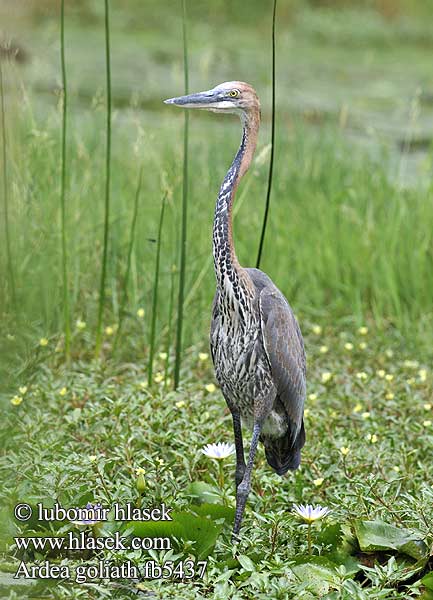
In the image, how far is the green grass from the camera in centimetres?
273

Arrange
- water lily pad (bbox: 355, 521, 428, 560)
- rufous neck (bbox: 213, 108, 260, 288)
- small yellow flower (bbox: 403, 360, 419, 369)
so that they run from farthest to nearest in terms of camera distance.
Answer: small yellow flower (bbox: 403, 360, 419, 369) → rufous neck (bbox: 213, 108, 260, 288) → water lily pad (bbox: 355, 521, 428, 560)

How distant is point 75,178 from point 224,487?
2513mm

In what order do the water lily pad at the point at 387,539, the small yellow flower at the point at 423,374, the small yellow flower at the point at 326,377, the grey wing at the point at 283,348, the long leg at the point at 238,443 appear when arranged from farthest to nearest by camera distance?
the small yellow flower at the point at 423,374 → the small yellow flower at the point at 326,377 → the long leg at the point at 238,443 → the grey wing at the point at 283,348 → the water lily pad at the point at 387,539

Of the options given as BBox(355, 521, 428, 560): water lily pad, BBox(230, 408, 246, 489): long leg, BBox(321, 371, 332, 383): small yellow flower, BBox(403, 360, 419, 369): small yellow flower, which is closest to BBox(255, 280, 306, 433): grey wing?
BBox(230, 408, 246, 489): long leg

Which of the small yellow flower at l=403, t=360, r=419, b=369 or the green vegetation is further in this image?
the small yellow flower at l=403, t=360, r=419, b=369

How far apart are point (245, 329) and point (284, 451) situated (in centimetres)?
48

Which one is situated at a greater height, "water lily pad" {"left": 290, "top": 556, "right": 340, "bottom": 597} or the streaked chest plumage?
the streaked chest plumage

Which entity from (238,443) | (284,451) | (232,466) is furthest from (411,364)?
(238,443)

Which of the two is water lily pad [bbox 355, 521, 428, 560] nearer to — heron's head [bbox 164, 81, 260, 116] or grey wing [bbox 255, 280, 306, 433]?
grey wing [bbox 255, 280, 306, 433]

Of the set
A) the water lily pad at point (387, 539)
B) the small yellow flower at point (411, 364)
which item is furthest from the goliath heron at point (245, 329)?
the small yellow flower at point (411, 364)

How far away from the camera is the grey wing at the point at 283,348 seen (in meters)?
3.02

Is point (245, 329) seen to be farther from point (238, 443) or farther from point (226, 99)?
point (226, 99)

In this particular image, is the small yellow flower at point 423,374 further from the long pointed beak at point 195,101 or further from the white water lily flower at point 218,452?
the long pointed beak at point 195,101

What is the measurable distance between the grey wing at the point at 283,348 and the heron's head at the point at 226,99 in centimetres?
52
